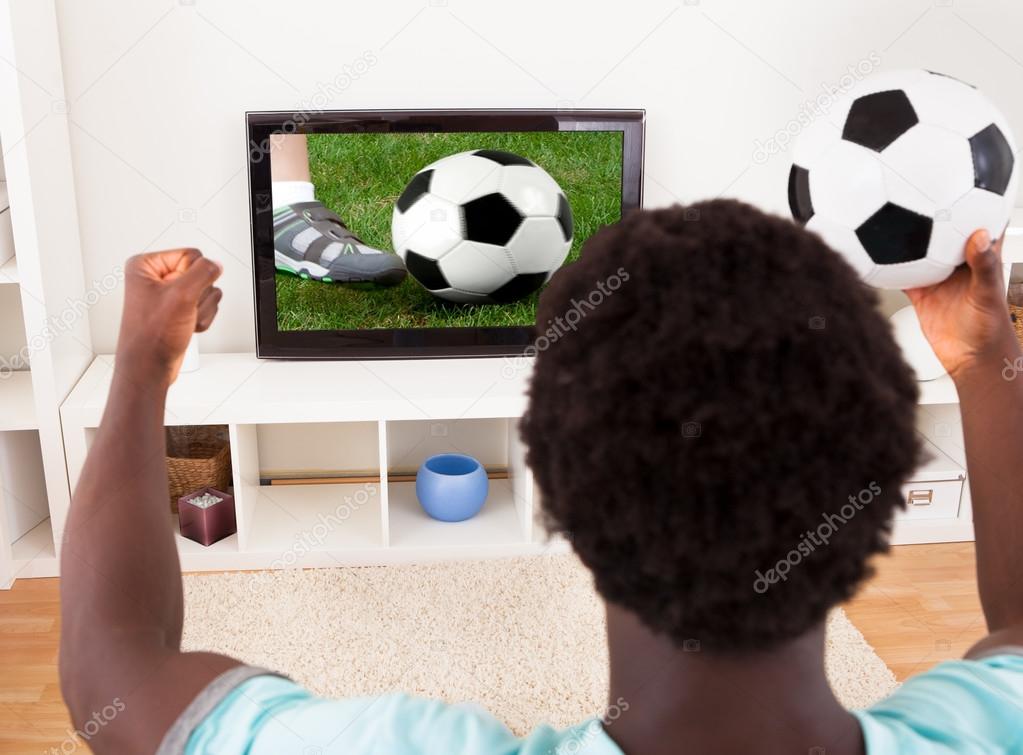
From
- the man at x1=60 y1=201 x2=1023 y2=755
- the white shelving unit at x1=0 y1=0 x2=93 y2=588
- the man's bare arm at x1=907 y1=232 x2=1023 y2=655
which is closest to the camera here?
the man at x1=60 y1=201 x2=1023 y2=755

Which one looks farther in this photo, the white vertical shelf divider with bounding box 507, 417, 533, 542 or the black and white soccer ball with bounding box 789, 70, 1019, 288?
the white vertical shelf divider with bounding box 507, 417, 533, 542

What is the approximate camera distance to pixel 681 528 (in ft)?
1.77

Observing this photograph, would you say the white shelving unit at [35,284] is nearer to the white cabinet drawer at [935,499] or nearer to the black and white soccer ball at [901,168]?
the black and white soccer ball at [901,168]

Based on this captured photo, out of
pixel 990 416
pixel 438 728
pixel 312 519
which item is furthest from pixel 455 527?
pixel 438 728

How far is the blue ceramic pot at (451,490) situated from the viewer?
240 cm

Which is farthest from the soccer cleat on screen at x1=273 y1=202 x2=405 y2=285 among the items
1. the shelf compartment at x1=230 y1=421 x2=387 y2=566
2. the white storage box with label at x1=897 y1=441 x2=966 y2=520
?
the white storage box with label at x1=897 y1=441 x2=966 y2=520

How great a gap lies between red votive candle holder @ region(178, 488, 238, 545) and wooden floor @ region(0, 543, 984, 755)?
1.04ft

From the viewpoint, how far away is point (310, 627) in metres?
2.08

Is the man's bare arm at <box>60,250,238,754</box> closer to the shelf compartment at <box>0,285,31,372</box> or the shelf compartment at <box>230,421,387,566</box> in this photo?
the shelf compartment at <box>230,421,387,566</box>

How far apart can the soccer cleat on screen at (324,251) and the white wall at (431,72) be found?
15 cm

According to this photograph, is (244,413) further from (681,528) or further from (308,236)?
(681,528)

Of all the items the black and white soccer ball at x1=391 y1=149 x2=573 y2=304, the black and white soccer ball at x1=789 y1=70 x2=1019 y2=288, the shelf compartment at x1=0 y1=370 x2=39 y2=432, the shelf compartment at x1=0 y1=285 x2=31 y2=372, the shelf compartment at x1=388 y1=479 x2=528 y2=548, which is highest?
the black and white soccer ball at x1=789 y1=70 x2=1019 y2=288

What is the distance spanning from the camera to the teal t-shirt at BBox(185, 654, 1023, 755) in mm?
577

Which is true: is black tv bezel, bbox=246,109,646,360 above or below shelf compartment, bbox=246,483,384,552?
above
